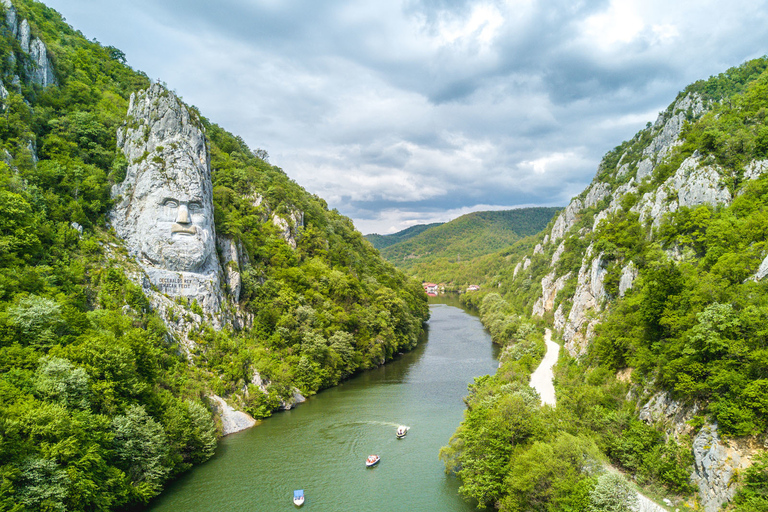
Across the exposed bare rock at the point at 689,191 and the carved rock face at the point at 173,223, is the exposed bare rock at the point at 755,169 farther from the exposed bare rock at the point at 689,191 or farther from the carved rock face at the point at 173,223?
the carved rock face at the point at 173,223

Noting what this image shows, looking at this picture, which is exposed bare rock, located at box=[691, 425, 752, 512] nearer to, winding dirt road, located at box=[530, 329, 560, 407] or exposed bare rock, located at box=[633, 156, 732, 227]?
winding dirt road, located at box=[530, 329, 560, 407]

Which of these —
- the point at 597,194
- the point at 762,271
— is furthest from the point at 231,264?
the point at 597,194

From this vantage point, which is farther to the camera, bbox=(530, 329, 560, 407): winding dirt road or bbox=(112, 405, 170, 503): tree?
bbox=(530, 329, 560, 407): winding dirt road

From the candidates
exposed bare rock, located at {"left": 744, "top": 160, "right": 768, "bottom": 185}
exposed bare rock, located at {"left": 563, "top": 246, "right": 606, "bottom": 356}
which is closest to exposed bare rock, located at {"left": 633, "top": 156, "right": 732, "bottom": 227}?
exposed bare rock, located at {"left": 744, "top": 160, "right": 768, "bottom": 185}

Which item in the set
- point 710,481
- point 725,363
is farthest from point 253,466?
point 725,363

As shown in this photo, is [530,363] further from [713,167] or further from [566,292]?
[713,167]

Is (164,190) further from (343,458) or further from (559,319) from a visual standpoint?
(559,319)
